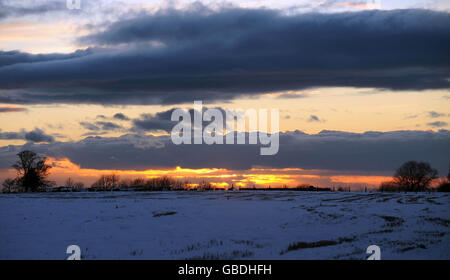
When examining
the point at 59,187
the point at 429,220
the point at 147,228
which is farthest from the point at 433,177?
the point at 147,228

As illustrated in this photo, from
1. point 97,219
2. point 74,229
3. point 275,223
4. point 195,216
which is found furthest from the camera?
point 195,216

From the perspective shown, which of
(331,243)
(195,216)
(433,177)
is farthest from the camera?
(433,177)

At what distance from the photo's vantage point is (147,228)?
1465 inches

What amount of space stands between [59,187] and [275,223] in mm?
119939

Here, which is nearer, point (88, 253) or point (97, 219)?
point (88, 253)

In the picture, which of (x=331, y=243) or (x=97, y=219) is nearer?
(x=331, y=243)

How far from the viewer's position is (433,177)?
653ft

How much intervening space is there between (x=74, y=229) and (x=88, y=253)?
1044 cm
